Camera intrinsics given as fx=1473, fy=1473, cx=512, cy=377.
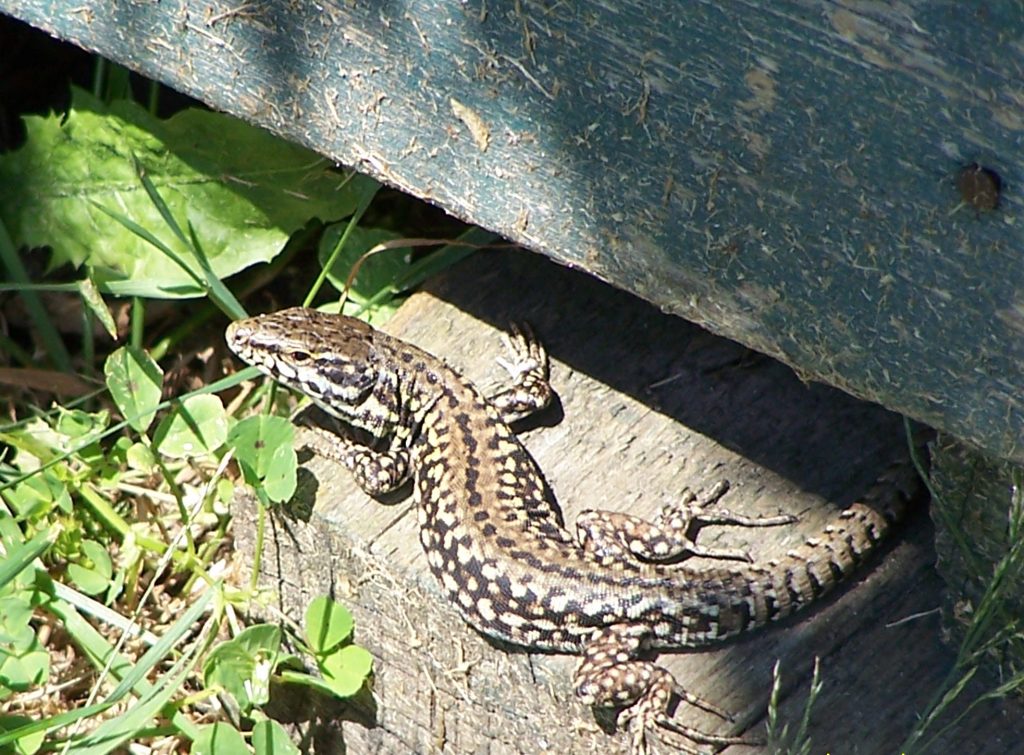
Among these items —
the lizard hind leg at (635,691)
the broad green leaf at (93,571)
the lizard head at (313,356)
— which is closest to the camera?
the lizard hind leg at (635,691)

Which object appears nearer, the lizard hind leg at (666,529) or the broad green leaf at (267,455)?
the lizard hind leg at (666,529)

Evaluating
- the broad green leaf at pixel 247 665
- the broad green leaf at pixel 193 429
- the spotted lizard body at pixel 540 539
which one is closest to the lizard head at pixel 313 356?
the spotted lizard body at pixel 540 539

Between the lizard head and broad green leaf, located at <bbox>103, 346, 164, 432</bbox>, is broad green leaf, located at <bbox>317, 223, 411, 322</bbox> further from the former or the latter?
broad green leaf, located at <bbox>103, 346, 164, 432</bbox>

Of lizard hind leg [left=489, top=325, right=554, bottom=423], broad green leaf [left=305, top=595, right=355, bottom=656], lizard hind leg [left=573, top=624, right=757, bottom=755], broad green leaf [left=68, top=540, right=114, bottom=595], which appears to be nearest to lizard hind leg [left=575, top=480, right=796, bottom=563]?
lizard hind leg [left=573, top=624, right=757, bottom=755]

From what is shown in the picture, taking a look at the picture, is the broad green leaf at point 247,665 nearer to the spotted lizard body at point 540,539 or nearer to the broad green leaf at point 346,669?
the broad green leaf at point 346,669

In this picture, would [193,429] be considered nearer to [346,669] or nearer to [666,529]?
[346,669]

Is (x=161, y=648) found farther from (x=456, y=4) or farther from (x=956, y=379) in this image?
(x=956, y=379)

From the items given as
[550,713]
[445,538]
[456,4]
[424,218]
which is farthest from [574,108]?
[424,218]
